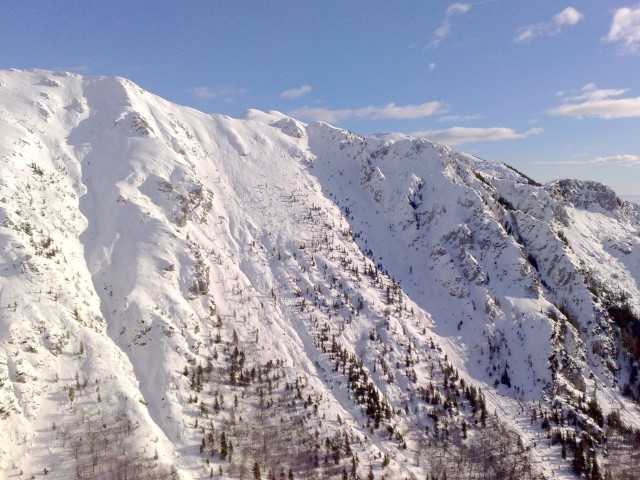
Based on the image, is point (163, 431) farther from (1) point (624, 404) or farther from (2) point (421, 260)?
(1) point (624, 404)

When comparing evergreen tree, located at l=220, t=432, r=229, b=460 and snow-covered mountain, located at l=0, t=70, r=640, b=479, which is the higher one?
snow-covered mountain, located at l=0, t=70, r=640, b=479

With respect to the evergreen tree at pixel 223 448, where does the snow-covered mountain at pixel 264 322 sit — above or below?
above

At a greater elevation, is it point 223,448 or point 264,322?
point 264,322

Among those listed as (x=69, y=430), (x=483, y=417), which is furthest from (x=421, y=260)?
(x=69, y=430)

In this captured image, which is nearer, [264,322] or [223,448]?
[223,448]

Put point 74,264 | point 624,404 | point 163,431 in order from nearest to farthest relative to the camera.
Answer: point 163,431 < point 74,264 < point 624,404

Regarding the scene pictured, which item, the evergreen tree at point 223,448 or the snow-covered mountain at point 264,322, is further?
the snow-covered mountain at point 264,322

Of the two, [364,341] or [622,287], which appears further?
[622,287]

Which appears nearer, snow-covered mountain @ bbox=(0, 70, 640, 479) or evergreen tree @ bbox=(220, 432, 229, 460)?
evergreen tree @ bbox=(220, 432, 229, 460)
